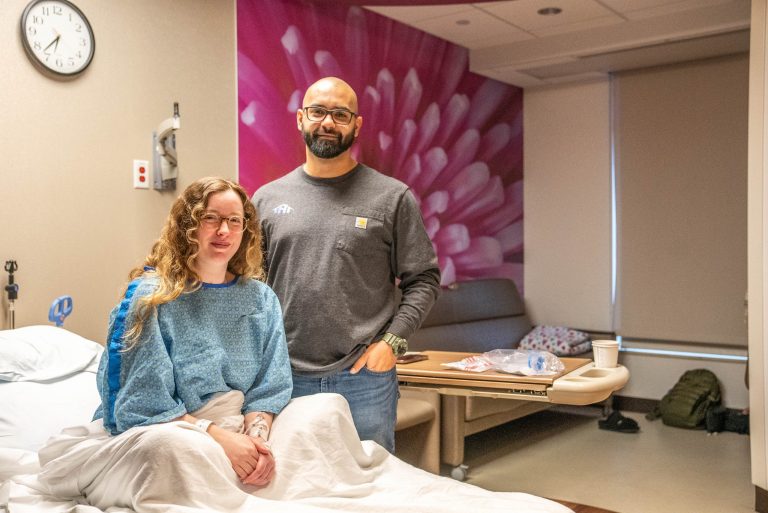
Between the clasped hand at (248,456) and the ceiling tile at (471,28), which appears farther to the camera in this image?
the ceiling tile at (471,28)

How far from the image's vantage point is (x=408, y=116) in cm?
483

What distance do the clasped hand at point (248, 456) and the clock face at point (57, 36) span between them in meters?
1.87

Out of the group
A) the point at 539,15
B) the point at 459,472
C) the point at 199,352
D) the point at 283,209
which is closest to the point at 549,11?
the point at 539,15

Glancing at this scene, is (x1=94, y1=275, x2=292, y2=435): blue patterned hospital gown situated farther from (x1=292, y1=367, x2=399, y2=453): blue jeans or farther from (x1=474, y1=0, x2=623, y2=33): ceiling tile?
(x1=474, y1=0, x2=623, y2=33): ceiling tile

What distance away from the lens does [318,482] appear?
5.66 ft

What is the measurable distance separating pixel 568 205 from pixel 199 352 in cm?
445

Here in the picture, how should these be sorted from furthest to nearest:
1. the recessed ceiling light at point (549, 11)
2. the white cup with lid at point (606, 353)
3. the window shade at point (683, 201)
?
1. the window shade at point (683, 201)
2. the recessed ceiling light at point (549, 11)
3. the white cup with lid at point (606, 353)

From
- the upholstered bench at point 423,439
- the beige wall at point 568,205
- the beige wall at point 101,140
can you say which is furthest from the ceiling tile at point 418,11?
the upholstered bench at point 423,439

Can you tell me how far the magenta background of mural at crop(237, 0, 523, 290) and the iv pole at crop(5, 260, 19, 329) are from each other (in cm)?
130

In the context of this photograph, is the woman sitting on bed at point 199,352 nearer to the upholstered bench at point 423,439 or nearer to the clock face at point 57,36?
the clock face at point 57,36

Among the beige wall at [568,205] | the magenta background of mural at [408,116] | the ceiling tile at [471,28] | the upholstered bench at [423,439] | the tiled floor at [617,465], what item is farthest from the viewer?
the beige wall at [568,205]

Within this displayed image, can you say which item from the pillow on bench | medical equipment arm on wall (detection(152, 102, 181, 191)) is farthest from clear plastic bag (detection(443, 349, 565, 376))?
the pillow on bench

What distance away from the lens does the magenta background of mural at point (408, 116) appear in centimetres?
384

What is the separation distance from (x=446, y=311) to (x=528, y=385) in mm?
2188
